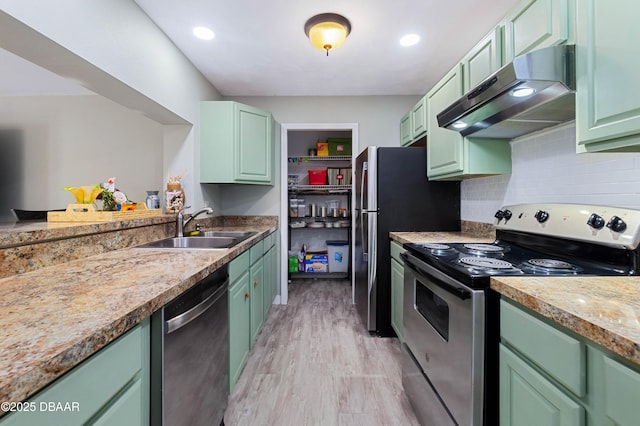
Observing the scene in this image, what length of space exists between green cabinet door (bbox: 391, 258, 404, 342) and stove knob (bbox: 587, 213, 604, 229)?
1.07 m

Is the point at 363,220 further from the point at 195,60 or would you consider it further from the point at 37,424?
the point at 37,424

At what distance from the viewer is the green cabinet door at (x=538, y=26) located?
41.8 inches

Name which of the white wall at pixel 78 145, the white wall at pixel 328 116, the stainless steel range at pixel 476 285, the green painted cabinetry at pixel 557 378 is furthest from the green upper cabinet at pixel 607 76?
the white wall at pixel 78 145

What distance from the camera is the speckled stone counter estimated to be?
57cm

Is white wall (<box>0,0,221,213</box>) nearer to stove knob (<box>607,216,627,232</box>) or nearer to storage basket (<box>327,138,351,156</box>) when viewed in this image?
storage basket (<box>327,138,351,156</box>)

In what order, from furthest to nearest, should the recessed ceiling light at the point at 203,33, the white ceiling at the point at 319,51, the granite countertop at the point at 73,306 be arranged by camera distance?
1. the recessed ceiling light at the point at 203,33
2. the white ceiling at the point at 319,51
3. the granite countertop at the point at 73,306

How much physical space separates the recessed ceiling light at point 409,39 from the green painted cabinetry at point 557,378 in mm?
1986

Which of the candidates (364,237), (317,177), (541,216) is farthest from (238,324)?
(317,177)

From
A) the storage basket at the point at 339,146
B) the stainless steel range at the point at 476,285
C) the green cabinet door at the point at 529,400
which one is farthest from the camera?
the storage basket at the point at 339,146

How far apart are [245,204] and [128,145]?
59.9 inches

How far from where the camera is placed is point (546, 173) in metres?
1.58

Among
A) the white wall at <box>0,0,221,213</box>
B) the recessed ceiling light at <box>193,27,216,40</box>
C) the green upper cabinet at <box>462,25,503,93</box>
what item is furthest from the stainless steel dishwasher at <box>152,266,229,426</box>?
the green upper cabinet at <box>462,25,503,93</box>

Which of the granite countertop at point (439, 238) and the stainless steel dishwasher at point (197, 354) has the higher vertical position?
the granite countertop at point (439, 238)

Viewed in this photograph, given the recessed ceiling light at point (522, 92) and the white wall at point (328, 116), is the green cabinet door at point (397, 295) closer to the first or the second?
the recessed ceiling light at point (522, 92)
